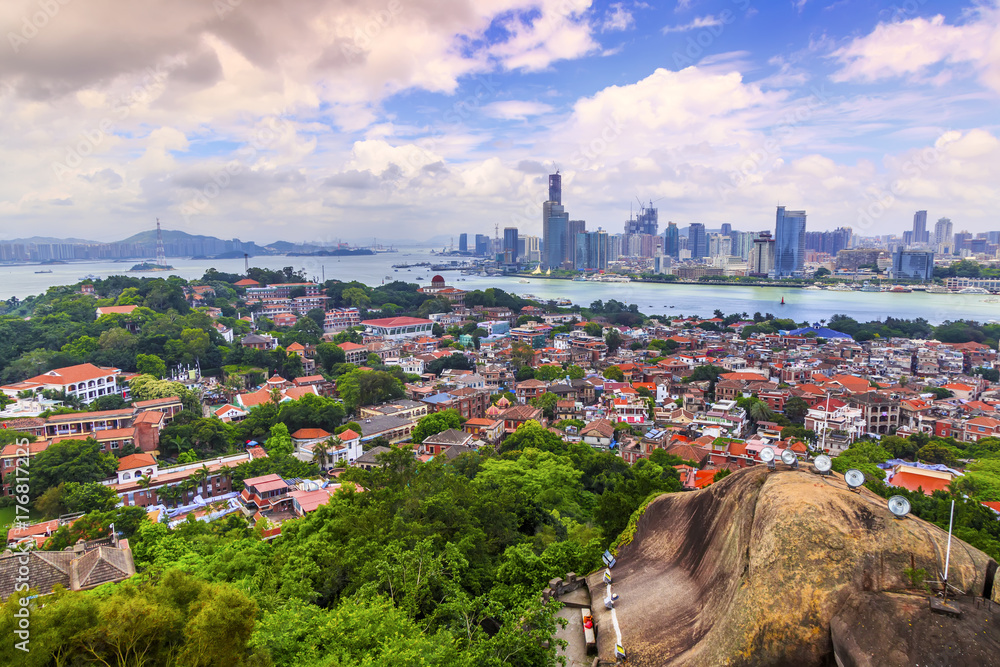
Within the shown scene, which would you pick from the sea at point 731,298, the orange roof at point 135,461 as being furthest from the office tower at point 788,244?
the orange roof at point 135,461

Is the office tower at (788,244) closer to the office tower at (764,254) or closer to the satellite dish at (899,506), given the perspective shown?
the office tower at (764,254)

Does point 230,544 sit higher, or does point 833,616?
point 833,616

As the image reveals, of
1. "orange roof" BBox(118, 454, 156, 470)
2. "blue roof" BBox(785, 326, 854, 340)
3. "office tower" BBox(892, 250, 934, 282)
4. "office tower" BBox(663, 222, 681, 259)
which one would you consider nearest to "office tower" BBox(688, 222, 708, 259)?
"office tower" BBox(663, 222, 681, 259)

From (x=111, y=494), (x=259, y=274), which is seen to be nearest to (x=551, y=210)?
(x=259, y=274)

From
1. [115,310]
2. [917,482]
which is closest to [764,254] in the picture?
[917,482]

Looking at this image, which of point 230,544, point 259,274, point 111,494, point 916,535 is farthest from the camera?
point 259,274

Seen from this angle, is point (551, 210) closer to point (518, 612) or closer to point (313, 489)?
point (313, 489)

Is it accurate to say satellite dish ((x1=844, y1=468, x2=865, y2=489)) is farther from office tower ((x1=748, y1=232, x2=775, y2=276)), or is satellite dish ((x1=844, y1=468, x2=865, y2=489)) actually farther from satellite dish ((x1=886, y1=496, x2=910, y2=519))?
office tower ((x1=748, y1=232, x2=775, y2=276))
